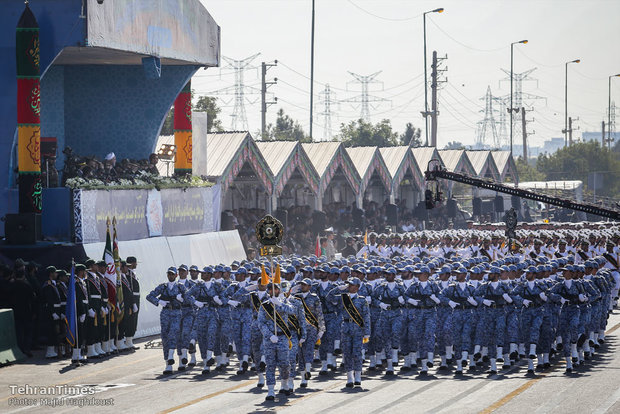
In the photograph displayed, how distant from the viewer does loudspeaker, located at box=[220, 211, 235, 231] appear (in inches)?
1512

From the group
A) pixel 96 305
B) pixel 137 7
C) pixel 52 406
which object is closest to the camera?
pixel 52 406

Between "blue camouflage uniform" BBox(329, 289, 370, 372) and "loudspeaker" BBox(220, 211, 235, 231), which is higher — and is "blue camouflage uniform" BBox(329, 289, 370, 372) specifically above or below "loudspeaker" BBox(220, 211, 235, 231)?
below

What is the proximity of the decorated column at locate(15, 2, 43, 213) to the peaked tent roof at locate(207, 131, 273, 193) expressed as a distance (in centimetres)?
1198

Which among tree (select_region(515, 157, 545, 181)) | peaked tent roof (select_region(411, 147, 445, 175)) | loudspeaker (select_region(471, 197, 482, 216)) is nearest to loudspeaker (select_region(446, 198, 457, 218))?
peaked tent roof (select_region(411, 147, 445, 175))

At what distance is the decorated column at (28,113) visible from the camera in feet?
86.5

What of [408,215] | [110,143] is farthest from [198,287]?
[408,215]

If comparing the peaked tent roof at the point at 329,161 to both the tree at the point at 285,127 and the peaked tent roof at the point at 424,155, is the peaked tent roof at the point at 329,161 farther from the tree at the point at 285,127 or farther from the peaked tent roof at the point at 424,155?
the tree at the point at 285,127

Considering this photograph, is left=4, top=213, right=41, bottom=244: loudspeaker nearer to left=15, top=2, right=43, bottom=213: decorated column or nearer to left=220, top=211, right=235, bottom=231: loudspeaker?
left=15, top=2, right=43, bottom=213: decorated column

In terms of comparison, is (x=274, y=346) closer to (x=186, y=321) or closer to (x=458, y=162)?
(x=186, y=321)

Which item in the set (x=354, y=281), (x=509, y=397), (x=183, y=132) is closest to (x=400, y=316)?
(x=354, y=281)

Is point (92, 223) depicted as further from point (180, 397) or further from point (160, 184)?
point (180, 397)

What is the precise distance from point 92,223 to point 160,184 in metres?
4.50

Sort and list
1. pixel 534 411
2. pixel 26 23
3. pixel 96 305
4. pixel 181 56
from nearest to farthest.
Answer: pixel 534 411, pixel 96 305, pixel 26 23, pixel 181 56

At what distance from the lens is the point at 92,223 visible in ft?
88.4
